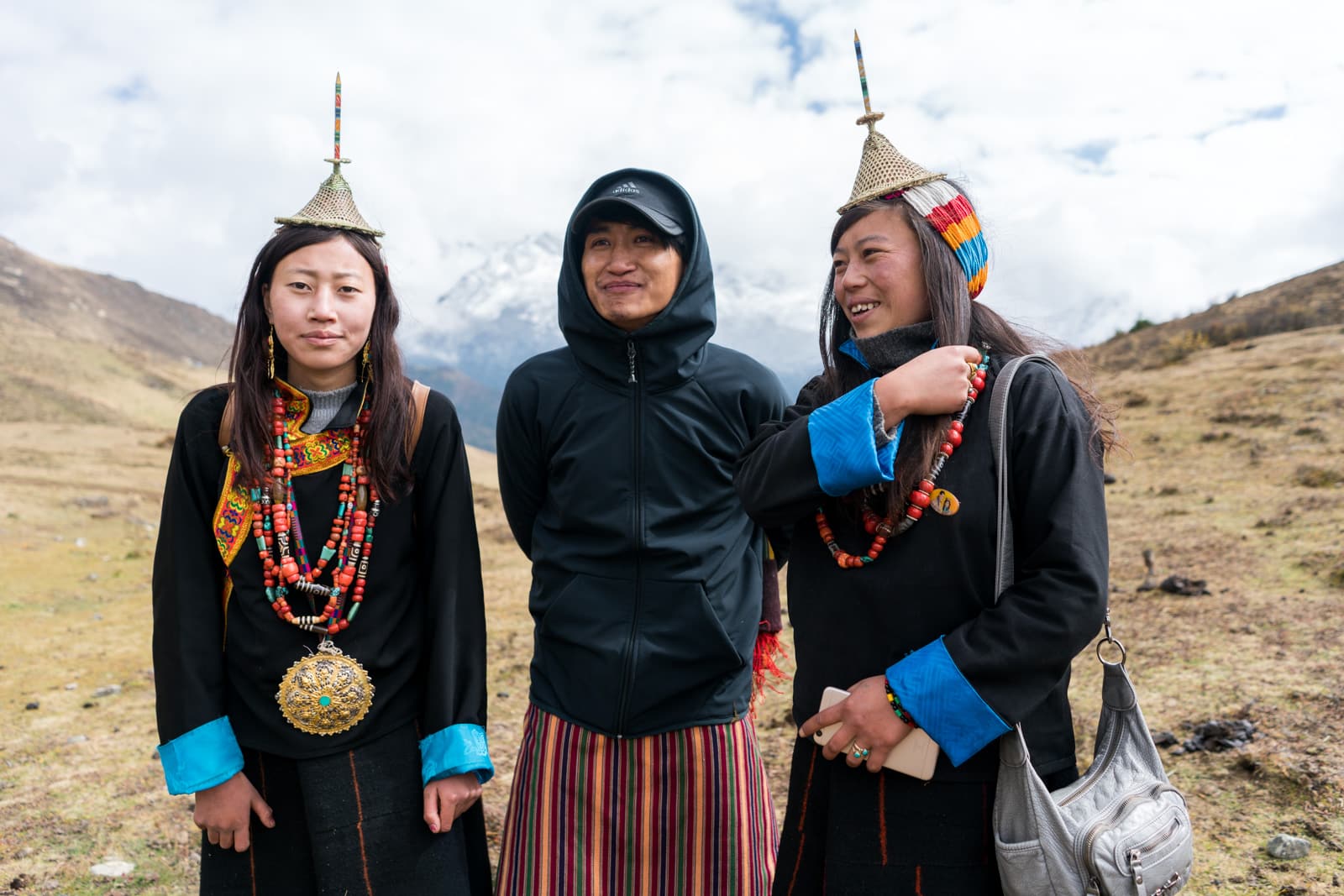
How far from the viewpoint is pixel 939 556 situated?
74.4 inches

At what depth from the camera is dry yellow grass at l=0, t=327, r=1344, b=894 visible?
3.71 meters

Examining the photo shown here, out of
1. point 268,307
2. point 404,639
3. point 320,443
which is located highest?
point 268,307

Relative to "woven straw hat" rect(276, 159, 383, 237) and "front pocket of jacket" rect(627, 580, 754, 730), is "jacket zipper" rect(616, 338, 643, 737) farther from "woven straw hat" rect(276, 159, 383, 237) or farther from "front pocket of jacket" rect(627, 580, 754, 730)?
"woven straw hat" rect(276, 159, 383, 237)

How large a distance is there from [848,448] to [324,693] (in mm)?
1545

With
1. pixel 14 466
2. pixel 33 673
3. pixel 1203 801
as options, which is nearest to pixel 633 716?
pixel 1203 801

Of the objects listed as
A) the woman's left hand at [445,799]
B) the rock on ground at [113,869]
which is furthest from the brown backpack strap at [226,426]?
the rock on ground at [113,869]

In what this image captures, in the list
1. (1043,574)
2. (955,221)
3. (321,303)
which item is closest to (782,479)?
(1043,574)

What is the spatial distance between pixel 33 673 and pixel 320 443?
5.87 metres

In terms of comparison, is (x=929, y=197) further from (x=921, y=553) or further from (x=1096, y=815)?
(x=1096, y=815)

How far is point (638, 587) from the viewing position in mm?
2633

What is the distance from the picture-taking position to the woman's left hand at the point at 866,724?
186cm

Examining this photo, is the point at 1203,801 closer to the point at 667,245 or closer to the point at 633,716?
the point at 633,716

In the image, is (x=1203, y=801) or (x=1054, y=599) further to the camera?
(x=1203, y=801)

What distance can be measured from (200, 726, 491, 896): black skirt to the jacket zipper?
0.62 metres
